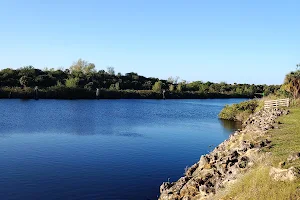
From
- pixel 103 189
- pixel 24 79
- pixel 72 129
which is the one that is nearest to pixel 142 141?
pixel 72 129

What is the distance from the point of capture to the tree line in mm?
108938

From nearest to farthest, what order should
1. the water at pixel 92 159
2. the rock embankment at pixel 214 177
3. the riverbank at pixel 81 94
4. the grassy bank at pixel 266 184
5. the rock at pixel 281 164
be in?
the grassy bank at pixel 266 184 < the rock at pixel 281 164 < the rock embankment at pixel 214 177 < the water at pixel 92 159 < the riverbank at pixel 81 94

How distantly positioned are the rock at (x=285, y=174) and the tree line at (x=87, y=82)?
7118cm

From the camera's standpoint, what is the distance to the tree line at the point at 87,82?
109 meters

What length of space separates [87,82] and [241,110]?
81496mm

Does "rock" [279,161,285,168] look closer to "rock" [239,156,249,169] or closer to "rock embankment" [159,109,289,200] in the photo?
"rock embankment" [159,109,289,200]

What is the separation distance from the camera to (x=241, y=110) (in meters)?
58.4

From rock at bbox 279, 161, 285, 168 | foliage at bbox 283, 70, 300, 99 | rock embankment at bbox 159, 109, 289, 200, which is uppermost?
foliage at bbox 283, 70, 300, 99

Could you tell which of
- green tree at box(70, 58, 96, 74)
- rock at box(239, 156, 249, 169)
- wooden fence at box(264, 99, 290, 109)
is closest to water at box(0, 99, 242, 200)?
rock at box(239, 156, 249, 169)

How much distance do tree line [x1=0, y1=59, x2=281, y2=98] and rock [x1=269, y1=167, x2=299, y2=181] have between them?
71.2 meters

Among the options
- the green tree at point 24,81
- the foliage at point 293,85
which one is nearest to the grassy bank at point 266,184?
the foliage at point 293,85

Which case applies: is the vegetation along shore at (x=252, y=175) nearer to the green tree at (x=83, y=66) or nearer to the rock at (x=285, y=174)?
the rock at (x=285, y=174)

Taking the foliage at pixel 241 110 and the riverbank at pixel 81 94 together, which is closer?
the foliage at pixel 241 110

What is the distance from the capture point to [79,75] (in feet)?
444
